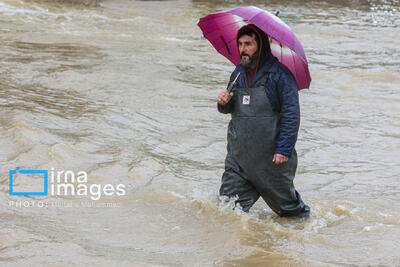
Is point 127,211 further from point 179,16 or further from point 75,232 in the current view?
point 179,16

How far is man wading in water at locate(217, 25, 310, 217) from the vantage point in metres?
4.37

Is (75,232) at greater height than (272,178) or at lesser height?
lesser

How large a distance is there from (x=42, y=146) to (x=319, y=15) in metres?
16.8

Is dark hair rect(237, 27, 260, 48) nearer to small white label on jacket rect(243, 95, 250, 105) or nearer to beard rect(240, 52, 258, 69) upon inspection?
beard rect(240, 52, 258, 69)

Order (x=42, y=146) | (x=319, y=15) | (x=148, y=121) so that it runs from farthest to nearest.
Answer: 1. (x=319, y=15)
2. (x=148, y=121)
3. (x=42, y=146)

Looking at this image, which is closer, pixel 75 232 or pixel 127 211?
pixel 75 232

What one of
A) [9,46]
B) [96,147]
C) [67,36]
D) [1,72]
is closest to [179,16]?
[67,36]

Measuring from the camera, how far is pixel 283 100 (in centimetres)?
435

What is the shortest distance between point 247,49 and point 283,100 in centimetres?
44

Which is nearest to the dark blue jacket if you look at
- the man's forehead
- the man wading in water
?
the man wading in water

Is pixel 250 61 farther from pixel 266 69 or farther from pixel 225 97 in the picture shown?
pixel 225 97

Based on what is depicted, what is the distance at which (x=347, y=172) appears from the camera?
667 centimetres

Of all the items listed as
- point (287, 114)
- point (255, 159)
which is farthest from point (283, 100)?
point (255, 159)

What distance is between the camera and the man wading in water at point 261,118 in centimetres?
437
